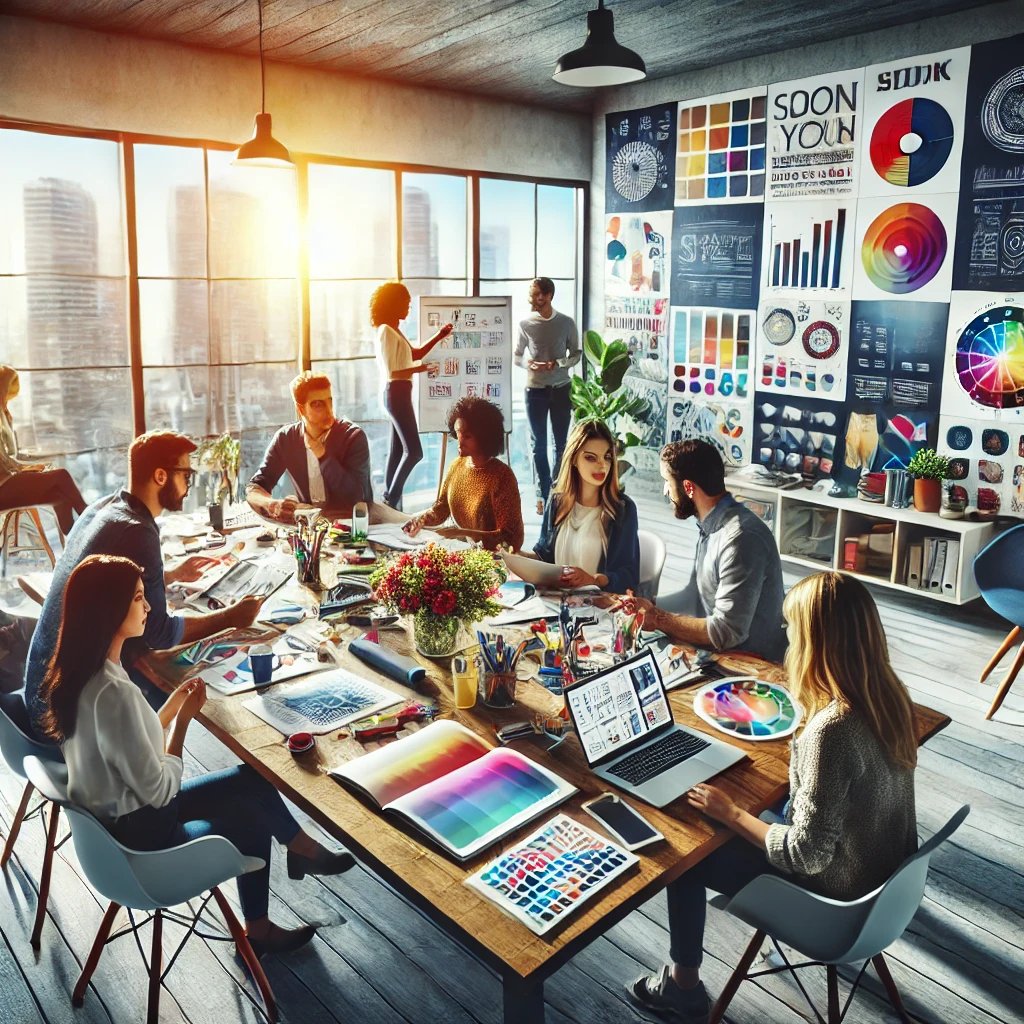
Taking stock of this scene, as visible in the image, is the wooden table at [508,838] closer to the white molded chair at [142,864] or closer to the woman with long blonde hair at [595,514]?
the white molded chair at [142,864]

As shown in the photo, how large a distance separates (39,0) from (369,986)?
4.88 meters

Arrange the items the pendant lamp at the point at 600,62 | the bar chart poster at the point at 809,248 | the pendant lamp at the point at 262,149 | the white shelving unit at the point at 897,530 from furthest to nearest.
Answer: the bar chart poster at the point at 809,248, the white shelving unit at the point at 897,530, the pendant lamp at the point at 262,149, the pendant lamp at the point at 600,62

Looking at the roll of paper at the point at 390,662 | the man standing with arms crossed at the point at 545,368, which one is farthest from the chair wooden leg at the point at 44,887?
the man standing with arms crossed at the point at 545,368

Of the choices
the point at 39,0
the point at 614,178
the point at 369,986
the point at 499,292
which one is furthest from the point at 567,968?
the point at 614,178

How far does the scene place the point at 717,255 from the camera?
6.98m

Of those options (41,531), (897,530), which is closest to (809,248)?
(897,530)

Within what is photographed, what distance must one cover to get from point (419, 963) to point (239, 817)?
653 mm

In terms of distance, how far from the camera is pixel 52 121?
5.38m

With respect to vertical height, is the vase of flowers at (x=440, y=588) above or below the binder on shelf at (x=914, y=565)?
above

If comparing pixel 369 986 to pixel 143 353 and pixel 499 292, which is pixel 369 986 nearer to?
pixel 143 353

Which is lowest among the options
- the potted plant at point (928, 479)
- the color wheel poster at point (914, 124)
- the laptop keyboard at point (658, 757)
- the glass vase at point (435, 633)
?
the laptop keyboard at point (658, 757)

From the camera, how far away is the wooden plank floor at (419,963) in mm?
2508

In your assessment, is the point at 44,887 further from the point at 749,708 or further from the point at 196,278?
the point at 196,278

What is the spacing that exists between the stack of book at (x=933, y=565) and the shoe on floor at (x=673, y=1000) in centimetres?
362
